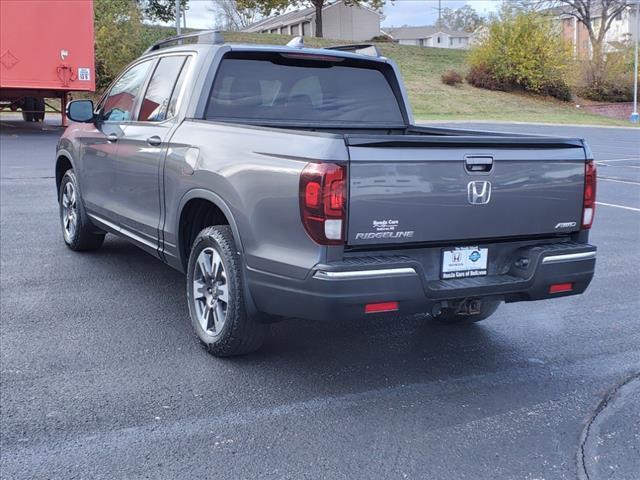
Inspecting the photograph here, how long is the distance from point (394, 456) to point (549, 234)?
1794mm

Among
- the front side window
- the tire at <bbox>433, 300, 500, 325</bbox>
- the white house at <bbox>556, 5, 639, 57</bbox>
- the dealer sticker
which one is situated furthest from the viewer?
the white house at <bbox>556, 5, 639, 57</bbox>

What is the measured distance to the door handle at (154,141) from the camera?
538cm

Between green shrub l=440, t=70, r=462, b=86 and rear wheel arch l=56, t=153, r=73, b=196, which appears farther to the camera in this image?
green shrub l=440, t=70, r=462, b=86

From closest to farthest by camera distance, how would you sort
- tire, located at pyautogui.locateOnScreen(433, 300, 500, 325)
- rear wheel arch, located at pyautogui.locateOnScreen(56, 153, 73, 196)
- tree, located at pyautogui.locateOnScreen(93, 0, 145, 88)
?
1. tire, located at pyautogui.locateOnScreen(433, 300, 500, 325)
2. rear wheel arch, located at pyautogui.locateOnScreen(56, 153, 73, 196)
3. tree, located at pyautogui.locateOnScreen(93, 0, 145, 88)

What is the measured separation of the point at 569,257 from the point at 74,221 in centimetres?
482

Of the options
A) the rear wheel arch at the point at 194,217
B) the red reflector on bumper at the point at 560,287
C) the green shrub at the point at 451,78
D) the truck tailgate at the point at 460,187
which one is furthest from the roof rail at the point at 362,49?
the green shrub at the point at 451,78

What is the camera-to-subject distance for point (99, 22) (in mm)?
33875

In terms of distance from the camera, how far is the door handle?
17.6 feet

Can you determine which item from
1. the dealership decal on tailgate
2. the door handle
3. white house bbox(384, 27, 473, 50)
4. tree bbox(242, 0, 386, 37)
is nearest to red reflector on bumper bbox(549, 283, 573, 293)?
the dealership decal on tailgate

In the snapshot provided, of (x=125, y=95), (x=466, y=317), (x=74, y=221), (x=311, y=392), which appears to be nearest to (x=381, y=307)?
(x=311, y=392)

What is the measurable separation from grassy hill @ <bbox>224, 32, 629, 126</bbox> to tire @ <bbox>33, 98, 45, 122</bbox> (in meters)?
11.8

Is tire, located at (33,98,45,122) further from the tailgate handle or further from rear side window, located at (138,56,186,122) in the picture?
the tailgate handle

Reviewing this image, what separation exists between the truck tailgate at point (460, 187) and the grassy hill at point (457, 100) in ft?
96.0

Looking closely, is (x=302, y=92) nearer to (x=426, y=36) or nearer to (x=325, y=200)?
(x=325, y=200)
